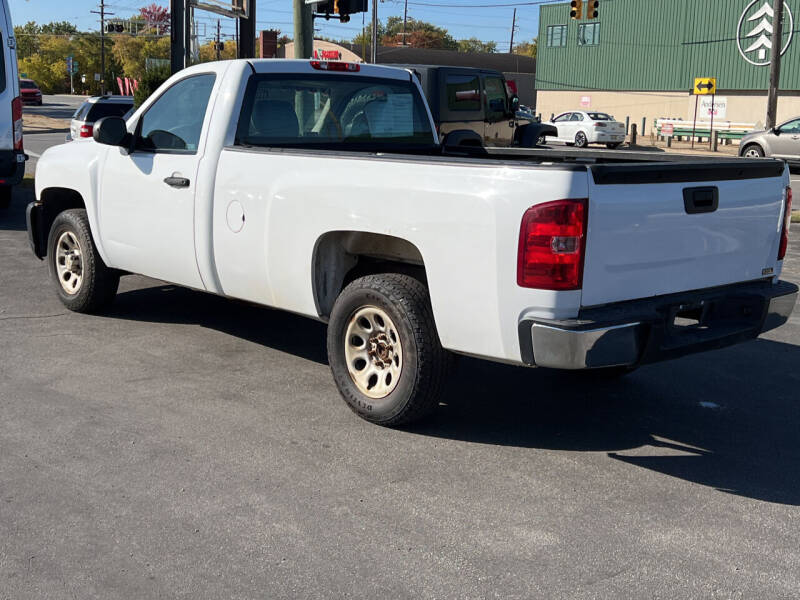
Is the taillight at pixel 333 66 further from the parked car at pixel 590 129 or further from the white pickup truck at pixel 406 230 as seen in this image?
the parked car at pixel 590 129

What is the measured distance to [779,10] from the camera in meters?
30.5

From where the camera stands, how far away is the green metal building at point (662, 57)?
47.8 meters

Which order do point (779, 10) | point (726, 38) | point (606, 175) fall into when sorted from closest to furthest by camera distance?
1. point (606, 175)
2. point (779, 10)
3. point (726, 38)

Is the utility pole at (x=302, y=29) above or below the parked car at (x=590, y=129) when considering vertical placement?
above

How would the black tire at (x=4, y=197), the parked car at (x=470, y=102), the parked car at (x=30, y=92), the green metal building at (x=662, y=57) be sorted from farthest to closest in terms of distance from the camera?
the parked car at (x=30, y=92) < the green metal building at (x=662, y=57) < the parked car at (x=470, y=102) < the black tire at (x=4, y=197)

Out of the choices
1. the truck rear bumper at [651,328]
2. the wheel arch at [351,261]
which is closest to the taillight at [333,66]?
the wheel arch at [351,261]

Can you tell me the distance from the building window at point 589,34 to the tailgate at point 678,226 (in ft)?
181

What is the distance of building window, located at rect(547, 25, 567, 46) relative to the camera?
59.9 m

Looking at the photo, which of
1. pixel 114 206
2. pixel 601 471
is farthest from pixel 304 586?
pixel 114 206

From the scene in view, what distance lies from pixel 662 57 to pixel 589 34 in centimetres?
599

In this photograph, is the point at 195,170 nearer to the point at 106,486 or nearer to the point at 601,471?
the point at 106,486

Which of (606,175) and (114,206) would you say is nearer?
(606,175)

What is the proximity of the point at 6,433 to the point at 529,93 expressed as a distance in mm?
81353

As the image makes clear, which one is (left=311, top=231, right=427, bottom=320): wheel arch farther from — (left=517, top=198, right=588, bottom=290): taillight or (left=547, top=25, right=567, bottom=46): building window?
(left=547, top=25, right=567, bottom=46): building window
